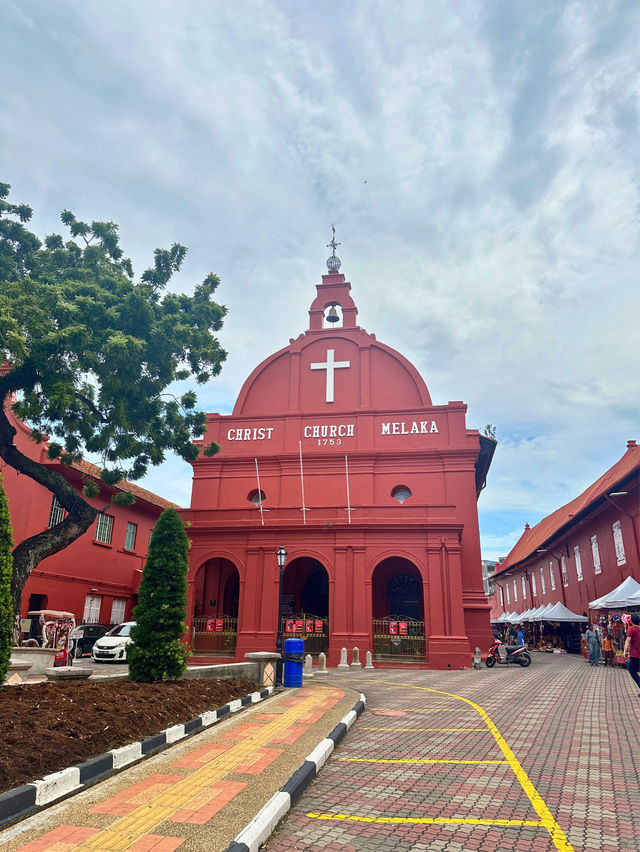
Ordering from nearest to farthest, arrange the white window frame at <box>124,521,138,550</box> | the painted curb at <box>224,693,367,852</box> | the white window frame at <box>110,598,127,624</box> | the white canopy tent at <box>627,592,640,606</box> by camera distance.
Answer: the painted curb at <box>224,693,367,852</box> < the white canopy tent at <box>627,592,640,606</box> < the white window frame at <box>110,598,127,624</box> < the white window frame at <box>124,521,138,550</box>

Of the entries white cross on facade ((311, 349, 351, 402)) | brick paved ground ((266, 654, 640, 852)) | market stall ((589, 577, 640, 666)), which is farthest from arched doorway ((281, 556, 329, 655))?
brick paved ground ((266, 654, 640, 852))

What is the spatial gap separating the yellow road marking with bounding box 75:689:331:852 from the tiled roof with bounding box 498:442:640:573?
16942 millimetres

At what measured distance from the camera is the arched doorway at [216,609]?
19.8m

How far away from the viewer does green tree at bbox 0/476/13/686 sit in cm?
654

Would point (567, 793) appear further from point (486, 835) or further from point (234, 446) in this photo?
point (234, 446)

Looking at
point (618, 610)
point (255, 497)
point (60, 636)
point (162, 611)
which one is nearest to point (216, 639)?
point (60, 636)

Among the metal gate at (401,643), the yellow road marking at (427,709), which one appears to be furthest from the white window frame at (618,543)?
the yellow road marking at (427,709)

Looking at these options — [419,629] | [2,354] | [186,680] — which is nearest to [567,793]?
[186,680]

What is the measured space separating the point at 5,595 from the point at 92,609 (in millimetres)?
18706

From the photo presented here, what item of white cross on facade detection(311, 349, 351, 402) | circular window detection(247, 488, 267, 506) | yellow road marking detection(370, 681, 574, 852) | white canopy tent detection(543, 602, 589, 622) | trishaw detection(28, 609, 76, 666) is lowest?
yellow road marking detection(370, 681, 574, 852)

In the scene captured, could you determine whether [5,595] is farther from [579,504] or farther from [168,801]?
[579,504]

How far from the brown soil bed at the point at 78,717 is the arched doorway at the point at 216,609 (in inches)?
440

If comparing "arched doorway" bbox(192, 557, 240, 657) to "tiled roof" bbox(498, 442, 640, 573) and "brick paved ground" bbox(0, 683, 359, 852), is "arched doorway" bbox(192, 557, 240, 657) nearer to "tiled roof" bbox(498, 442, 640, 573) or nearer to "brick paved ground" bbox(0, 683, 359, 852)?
"brick paved ground" bbox(0, 683, 359, 852)

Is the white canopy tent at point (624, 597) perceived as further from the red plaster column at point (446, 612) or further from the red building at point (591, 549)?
the red plaster column at point (446, 612)
